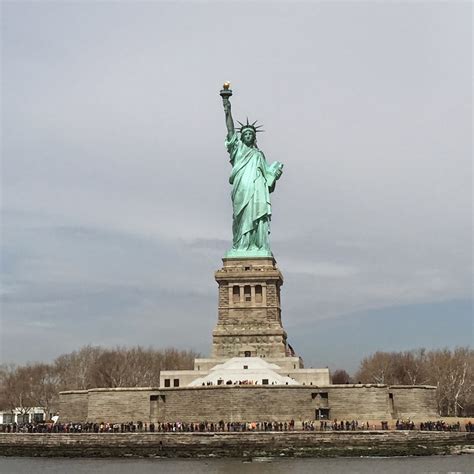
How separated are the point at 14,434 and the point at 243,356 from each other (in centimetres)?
1294

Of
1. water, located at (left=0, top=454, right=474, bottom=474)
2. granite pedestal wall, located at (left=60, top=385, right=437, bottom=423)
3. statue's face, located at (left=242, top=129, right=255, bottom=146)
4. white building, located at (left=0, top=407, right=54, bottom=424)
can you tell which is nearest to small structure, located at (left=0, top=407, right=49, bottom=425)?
white building, located at (left=0, top=407, right=54, bottom=424)

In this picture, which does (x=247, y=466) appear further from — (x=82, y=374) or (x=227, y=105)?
(x=82, y=374)

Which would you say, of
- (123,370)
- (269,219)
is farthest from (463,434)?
(123,370)

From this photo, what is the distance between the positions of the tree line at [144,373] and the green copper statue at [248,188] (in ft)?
47.5

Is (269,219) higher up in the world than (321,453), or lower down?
higher up

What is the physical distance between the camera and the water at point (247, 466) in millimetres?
27344

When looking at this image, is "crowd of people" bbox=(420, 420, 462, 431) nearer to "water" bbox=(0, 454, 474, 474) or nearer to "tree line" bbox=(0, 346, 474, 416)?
"water" bbox=(0, 454, 474, 474)

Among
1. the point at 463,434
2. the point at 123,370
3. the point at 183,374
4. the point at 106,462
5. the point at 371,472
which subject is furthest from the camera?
the point at 123,370

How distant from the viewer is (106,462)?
31.3 metres

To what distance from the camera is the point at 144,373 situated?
57531mm

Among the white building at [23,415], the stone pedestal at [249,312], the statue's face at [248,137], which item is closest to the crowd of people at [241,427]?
the stone pedestal at [249,312]

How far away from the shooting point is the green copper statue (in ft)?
157

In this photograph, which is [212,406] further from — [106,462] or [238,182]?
[238,182]

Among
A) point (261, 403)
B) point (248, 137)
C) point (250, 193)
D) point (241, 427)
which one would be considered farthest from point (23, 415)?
point (241, 427)
